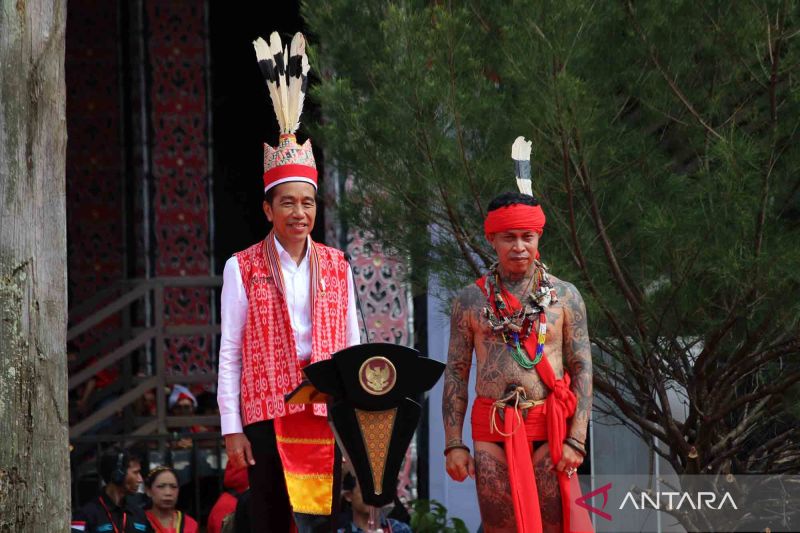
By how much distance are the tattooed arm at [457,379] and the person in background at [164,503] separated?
2.96 meters

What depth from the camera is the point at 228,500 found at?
8492 mm

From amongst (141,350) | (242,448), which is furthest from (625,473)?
(141,350)

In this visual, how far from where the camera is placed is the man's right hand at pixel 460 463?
5492mm

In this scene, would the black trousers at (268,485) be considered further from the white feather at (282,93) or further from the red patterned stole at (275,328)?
the white feather at (282,93)

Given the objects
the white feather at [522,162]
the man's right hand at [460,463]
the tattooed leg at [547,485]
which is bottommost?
the tattooed leg at [547,485]

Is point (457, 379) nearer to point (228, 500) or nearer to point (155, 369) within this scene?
point (228, 500)

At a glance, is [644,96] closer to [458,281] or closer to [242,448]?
[458,281]

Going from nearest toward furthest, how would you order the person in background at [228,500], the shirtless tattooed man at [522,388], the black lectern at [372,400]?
the black lectern at [372,400] < the shirtless tattooed man at [522,388] < the person in background at [228,500]

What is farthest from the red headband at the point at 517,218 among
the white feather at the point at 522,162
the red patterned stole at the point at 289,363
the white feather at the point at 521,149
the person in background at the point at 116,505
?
the person in background at the point at 116,505

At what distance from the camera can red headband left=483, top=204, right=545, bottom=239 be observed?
544 cm

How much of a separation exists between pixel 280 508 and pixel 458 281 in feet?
5.01

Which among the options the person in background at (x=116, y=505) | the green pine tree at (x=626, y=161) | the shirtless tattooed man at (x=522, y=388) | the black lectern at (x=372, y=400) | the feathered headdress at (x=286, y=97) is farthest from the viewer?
the person in background at (x=116, y=505)

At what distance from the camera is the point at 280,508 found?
5.55 m

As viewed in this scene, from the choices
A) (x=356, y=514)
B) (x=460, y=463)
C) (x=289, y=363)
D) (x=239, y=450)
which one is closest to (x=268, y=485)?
(x=239, y=450)
